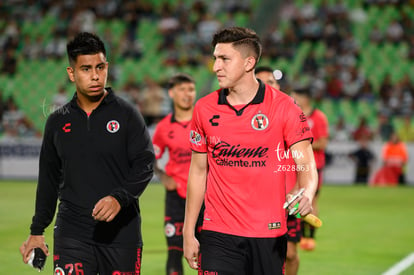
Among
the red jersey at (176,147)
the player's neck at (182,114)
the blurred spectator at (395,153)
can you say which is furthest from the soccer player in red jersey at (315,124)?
the blurred spectator at (395,153)

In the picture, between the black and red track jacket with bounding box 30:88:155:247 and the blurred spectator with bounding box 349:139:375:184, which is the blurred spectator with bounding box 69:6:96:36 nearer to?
the blurred spectator with bounding box 349:139:375:184

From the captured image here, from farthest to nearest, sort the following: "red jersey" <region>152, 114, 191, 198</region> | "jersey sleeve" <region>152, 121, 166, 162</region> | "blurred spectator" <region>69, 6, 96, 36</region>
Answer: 1. "blurred spectator" <region>69, 6, 96, 36</region>
2. "jersey sleeve" <region>152, 121, 166, 162</region>
3. "red jersey" <region>152, 114, 191, 198</region>

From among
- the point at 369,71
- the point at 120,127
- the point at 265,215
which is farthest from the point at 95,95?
the point at 369,71

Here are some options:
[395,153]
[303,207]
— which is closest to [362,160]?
[395,153]

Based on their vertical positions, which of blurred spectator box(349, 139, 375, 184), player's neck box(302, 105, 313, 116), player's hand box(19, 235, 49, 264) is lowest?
blurred spectator box(349, 139, 375, 184)

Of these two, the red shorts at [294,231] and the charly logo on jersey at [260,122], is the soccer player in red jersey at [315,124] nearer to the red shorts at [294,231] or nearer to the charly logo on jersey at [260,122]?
the red shorts at [294,231]

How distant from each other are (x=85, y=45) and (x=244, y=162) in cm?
134

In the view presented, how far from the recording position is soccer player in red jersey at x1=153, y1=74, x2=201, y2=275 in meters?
7.57

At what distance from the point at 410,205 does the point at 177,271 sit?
36.4 ft

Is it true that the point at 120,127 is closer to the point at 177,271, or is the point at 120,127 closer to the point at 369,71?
the point at 177,271

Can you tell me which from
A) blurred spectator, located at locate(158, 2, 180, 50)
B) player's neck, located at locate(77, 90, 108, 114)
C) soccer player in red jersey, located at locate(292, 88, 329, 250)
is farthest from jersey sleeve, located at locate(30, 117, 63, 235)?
blurred spectator, located at locate(158, 2, 180, 50)

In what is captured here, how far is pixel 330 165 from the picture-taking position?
890 inches

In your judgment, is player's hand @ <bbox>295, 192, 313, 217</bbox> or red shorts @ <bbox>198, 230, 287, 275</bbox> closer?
player's hand @ <bbox>295, 192, 313, 217</bbox>

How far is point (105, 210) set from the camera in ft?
15.0
